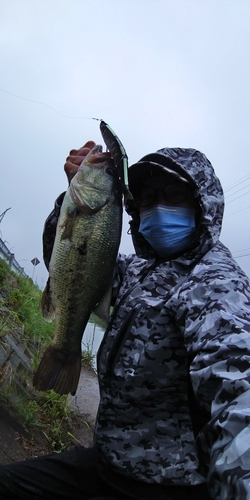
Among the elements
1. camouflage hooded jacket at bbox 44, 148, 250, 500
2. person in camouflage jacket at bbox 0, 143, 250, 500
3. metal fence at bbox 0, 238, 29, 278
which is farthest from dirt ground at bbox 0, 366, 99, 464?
metal fence at bbox 0, 238, 29, 278

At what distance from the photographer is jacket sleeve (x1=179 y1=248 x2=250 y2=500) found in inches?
45.2

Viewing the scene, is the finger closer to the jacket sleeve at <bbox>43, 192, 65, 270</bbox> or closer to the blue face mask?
the jacket sleeve at <bbox>43, 192, 65, 270</bbox>

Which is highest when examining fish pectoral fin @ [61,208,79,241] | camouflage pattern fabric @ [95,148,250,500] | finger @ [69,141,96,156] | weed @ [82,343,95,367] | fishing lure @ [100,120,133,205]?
finger @ [69,141,96,156]

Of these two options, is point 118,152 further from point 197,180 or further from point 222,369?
point 222,369

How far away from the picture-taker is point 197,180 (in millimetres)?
2275

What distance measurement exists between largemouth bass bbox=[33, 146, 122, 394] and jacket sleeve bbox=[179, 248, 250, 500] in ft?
2.34

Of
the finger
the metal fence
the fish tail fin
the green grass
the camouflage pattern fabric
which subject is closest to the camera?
the camouflage pattern fabric

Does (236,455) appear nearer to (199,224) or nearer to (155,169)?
(199,224)

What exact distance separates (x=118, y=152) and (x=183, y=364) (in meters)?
1.18

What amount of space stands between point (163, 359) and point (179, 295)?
33cm

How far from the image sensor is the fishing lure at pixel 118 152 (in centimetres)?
217

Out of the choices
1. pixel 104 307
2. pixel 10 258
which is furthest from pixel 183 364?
pixel 10 258

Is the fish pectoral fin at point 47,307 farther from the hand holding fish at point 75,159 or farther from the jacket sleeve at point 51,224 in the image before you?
the hand holding fish at point 75,159

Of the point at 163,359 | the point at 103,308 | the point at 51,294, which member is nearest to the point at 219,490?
the point at 163,359
